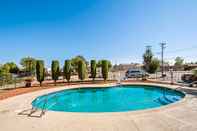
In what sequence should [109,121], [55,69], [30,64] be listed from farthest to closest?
[30,64], [55,69], [109,121]

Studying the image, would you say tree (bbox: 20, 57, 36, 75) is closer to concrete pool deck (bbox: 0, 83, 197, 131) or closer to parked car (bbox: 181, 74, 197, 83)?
parked car (bbox: 181, 74, 197, 83)

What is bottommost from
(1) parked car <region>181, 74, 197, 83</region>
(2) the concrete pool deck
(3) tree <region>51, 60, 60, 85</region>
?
(2) the concrete pool deck

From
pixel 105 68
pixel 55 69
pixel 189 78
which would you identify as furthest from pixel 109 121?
pixel 55 69

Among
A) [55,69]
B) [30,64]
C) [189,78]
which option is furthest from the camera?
[30,64]

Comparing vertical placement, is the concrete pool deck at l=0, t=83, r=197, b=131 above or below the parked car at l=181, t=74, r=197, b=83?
below

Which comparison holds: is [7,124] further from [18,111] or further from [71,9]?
[71,9]

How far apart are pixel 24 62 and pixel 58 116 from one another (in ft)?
176

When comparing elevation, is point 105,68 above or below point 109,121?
above

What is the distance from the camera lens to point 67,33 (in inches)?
1029

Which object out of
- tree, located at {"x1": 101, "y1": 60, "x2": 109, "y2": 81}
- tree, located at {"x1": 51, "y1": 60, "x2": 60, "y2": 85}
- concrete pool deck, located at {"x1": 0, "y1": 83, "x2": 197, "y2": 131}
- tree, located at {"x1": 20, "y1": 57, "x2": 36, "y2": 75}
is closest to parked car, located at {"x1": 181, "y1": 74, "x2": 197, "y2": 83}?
tree, located at {"x1": 101, "y1": 60, "x2": 109, "y2": 81}

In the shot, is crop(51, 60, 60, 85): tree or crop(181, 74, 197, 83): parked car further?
crop(51, 60, 60, 85): tree

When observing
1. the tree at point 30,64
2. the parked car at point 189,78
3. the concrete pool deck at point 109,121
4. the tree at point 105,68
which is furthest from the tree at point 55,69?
the tree at point 30,64

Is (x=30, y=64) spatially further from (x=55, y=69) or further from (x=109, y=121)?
(x=109, y=121)

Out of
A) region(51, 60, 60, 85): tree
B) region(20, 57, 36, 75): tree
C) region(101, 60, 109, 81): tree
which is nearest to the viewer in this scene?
region(51, 60, 60, 85): tree
